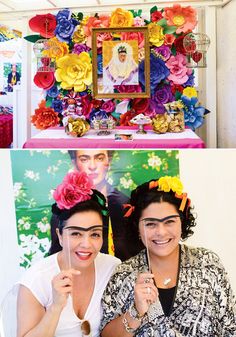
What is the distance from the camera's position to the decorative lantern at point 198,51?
239 cm

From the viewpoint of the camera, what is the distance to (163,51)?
2.39 meters

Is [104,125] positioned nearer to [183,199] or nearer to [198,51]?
[198,51]

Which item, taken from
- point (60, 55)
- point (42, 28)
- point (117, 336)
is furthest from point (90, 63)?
point (117, 336)

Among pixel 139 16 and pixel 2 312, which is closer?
pixel 2 312

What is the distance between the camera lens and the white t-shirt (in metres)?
0.83

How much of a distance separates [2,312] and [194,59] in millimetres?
1923

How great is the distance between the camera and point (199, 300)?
828 millimetres

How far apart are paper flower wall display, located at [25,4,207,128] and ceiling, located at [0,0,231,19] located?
0.30 metres

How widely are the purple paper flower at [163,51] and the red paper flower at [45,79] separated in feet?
2.09

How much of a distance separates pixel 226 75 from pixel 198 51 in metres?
0.22

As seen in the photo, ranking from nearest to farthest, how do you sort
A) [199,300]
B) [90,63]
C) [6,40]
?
[199,300] → [90,63] → [6,40]

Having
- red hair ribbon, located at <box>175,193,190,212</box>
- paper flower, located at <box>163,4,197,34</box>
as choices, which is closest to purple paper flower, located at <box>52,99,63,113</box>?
paper flower, located at <box>163,4,197,34</box>

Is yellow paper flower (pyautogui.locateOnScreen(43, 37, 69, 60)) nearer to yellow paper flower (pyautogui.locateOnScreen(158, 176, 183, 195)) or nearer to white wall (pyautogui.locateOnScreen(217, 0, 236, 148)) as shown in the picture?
white wall (pyautogui.locateOnScreen(217, 0, 236, 148))

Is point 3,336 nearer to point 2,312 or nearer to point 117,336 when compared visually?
point 2,312
